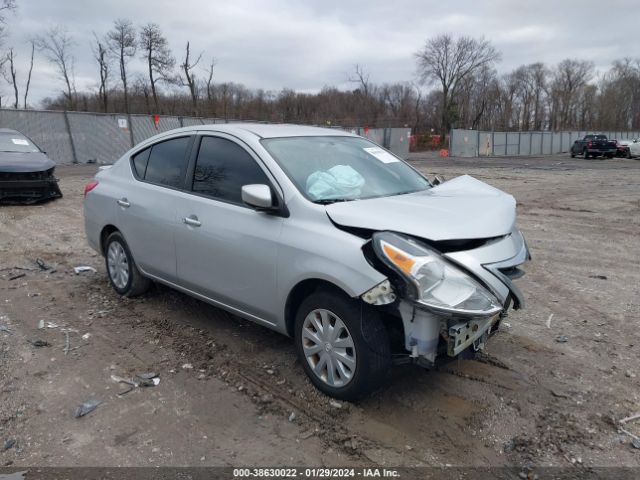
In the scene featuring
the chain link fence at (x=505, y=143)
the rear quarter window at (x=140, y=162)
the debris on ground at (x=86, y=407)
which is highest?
the chain link fence at (x=505, y=143)

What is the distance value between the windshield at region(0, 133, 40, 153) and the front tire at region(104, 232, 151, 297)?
8101mm

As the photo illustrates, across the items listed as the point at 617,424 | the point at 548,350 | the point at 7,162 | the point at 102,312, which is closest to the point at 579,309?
the point at 548,350

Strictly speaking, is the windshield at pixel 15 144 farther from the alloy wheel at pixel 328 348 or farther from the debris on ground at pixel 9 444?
the alloy wheel at pixel 328 348

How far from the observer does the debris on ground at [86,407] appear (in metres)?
3.31

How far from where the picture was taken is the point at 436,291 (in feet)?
9.49

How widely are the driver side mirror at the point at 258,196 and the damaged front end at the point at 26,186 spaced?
9.74 m

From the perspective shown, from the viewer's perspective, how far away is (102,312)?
5.09 m

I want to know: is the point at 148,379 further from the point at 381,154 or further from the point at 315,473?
the point at 381,154

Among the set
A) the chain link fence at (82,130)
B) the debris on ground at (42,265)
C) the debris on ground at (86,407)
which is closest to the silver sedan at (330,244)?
the debris on ground at (86,407)

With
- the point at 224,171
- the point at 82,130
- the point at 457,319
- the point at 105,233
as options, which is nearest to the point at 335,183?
the point at 224,171

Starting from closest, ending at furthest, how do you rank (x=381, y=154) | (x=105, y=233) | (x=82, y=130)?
(x=381, y=154) → (x=105, y=233) → (x=82, y=130)

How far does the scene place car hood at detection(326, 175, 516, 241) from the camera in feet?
10.2

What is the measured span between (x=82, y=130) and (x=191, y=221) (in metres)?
22.7

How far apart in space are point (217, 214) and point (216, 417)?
1528 mm
